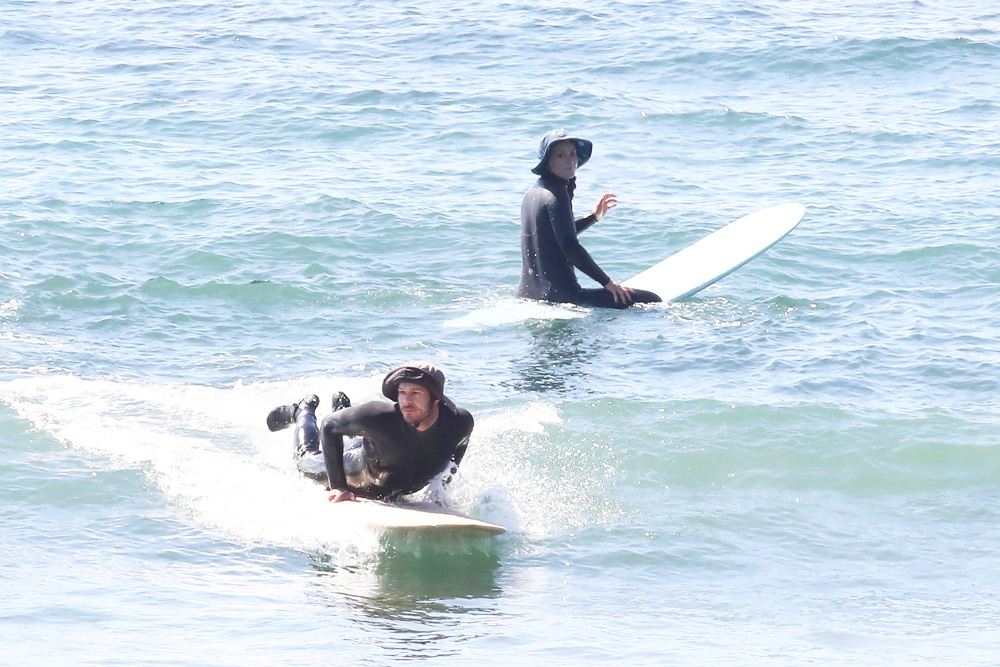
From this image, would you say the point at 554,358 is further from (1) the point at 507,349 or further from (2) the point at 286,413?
(2) the point at 286,413

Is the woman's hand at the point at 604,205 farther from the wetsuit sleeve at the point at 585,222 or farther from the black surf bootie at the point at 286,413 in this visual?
the black surf bootie at the point at 286,413

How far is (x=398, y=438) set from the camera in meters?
6.82

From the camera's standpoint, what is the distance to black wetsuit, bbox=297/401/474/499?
6.78 m

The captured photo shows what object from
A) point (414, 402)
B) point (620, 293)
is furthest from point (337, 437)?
point (620, 293)

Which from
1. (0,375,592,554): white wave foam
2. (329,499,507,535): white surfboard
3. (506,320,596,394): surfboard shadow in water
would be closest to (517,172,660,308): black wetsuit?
(506,320,596,394): surfboard shadow in water

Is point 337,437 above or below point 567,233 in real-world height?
below

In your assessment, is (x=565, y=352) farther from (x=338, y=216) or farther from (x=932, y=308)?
(x=338, y=216)

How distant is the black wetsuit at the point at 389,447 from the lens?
6777 millimetres

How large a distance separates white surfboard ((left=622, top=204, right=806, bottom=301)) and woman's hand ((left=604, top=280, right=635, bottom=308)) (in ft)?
1.29

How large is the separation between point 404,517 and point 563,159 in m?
4.32

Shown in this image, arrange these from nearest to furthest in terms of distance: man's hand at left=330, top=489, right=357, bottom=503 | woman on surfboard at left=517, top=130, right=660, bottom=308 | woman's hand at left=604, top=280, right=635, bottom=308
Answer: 1. man's hand at left=330, top=489, right=357, bottom=503
2. woman on surfboard at left=517, top=130, right=660, bottom=308
3. woman's hand at left=604, top=280, right=635, bottom=308

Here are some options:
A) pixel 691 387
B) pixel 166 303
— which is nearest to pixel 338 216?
pixel 166 303

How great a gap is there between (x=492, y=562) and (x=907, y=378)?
4.04 m

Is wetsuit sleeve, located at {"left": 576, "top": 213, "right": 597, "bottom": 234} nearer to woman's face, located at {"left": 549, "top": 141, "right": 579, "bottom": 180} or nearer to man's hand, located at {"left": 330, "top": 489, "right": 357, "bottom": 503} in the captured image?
woman's face, located at {"left": 549, "top": 141, "right": 579, "bottom": 180}
